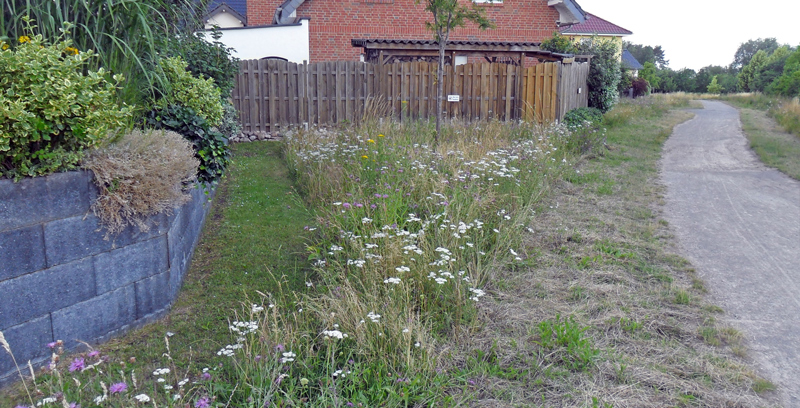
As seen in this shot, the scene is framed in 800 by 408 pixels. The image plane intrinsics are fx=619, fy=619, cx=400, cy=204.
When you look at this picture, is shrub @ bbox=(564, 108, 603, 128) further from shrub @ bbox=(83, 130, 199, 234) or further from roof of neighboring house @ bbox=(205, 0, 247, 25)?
roof of neighboring house @ bbox=(205, 0, 247, 25)

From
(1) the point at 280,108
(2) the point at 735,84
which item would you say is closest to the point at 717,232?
(1) the point at 280,108

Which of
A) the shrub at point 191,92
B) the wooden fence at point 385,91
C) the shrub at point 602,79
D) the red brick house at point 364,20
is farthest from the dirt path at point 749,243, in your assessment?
the red brick house at point 364,20

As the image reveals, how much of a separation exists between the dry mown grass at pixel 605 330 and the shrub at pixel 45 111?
2.58 m

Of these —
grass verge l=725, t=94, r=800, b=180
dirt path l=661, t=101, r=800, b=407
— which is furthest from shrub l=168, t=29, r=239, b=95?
grass verge l=725, t=94, r=800, b=180

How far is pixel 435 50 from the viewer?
16688 millimetres

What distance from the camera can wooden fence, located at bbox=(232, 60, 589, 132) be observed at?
13328 mm

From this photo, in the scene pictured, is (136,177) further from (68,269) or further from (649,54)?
(649,54)

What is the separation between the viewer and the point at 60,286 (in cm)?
351

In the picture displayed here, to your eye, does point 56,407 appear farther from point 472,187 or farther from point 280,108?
point 280,108

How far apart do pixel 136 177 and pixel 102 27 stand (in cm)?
126

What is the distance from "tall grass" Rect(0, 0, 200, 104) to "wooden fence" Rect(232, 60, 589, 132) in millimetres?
7872

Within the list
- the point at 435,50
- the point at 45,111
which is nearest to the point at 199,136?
the point at 45,111

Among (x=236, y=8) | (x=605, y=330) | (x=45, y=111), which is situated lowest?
(x=605, y=330)

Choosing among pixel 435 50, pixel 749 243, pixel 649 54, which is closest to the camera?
pixel 749 243
